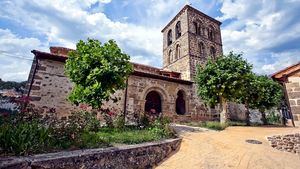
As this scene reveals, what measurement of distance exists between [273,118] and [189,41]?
13643 millimetres

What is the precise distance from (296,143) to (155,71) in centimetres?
1275

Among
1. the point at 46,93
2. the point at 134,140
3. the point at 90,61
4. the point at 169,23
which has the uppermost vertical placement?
the point at 169,23

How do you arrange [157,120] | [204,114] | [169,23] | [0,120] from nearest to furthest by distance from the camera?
[0,120] < [157,120] < [204,114] < [169,23]

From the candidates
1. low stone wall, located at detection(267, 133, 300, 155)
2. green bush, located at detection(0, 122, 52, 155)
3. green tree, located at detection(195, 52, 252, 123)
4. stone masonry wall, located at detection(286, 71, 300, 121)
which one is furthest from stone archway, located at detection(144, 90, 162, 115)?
green bush, located at detection(0, 122, 52, 155)

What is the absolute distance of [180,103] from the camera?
54.8 feet

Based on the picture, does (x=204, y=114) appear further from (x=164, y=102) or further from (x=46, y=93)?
(x=46, y=93)

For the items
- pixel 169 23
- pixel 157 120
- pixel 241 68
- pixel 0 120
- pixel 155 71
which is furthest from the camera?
pixel 169 23

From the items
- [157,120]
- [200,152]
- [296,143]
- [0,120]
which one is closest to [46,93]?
[0,120]

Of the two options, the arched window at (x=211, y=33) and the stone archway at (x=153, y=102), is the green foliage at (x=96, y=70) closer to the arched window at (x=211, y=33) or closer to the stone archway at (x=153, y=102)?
the stone archway at (x=153, y=102)

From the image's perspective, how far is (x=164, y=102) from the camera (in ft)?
48.4

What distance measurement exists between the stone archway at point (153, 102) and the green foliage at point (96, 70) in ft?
21.6

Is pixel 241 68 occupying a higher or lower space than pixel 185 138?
higher

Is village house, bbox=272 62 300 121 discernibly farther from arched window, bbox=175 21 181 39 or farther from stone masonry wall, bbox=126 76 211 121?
arched window, bbox=175 21 181 39

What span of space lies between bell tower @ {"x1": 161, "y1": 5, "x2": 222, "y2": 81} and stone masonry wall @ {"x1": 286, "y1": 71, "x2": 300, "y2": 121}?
12162mm
